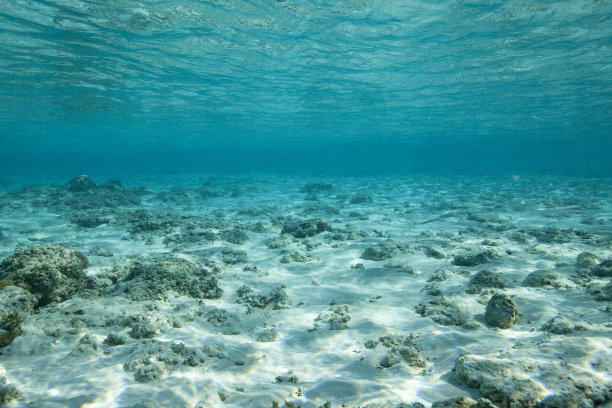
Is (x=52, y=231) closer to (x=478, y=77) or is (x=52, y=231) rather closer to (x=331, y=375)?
(x=331, y=375)

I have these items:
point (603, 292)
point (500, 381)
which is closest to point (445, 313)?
point (500, 381)

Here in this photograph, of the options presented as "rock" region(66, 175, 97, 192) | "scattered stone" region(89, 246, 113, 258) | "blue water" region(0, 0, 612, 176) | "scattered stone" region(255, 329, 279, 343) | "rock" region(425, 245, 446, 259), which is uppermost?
"blue water" region(0, 0, 612, 176)

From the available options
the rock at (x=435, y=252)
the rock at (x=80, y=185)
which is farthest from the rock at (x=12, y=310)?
the rock at (x=80, y=185)

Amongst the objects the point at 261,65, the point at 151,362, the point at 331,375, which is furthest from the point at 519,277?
the point at 261,65

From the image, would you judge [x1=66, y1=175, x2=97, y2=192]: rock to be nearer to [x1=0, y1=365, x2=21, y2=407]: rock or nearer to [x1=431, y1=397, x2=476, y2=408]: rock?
[x1=0, y1=365, x2=21, y2=407]: rock

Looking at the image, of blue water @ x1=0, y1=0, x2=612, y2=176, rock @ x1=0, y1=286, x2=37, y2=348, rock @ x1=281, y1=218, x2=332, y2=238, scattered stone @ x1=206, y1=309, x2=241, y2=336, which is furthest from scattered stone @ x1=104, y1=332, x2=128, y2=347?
blue water @ x1=0, y1=0, x2=612, y2=176

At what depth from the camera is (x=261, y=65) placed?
67.8 ft

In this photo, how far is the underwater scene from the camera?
3.23 metres

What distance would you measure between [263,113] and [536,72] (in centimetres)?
2622

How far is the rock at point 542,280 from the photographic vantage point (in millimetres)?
5625

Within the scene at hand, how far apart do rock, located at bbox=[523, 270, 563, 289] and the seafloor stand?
0.08 ft

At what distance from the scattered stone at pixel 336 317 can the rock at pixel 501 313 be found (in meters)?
2.00

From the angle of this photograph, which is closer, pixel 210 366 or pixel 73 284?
pixel 210 366

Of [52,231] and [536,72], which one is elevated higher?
[536,72]
